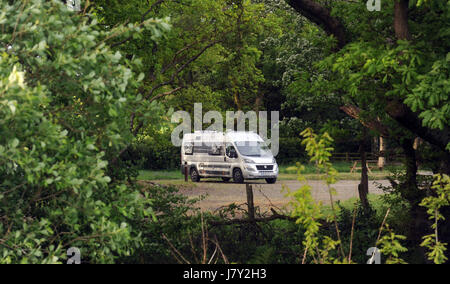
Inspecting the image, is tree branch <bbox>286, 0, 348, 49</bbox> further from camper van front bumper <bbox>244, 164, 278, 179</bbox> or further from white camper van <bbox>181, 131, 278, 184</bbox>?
camper van front bumper <bbox>244, 164, 278, 179</bbox>

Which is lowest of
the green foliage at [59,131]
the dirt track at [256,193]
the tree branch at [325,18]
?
the dirt track at [256,193]

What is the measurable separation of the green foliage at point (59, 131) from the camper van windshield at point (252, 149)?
20.2 metres

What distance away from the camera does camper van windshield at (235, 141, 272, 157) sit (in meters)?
26.9

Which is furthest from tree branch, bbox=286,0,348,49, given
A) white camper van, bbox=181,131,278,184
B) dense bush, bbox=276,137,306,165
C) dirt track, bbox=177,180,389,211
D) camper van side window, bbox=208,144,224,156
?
dense bush, bbox=276,137,306,165

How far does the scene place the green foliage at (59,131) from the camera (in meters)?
5.58

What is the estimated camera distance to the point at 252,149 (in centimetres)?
2709

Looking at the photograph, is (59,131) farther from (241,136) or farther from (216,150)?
(216,150)

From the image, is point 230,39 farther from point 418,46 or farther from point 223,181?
point 223,181

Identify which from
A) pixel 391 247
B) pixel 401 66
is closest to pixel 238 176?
pixel 401 66

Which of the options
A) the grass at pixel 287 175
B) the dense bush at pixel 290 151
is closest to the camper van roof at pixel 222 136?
the grass at pixel 287 175

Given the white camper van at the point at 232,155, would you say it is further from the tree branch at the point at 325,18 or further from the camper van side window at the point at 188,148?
the tree branch at the point at 325,18

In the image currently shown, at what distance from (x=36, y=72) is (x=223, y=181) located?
934 inches

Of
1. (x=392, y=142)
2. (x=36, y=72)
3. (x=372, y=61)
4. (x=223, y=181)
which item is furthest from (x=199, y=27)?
(x=223, y=181)

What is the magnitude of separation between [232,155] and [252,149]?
3.05 feet
